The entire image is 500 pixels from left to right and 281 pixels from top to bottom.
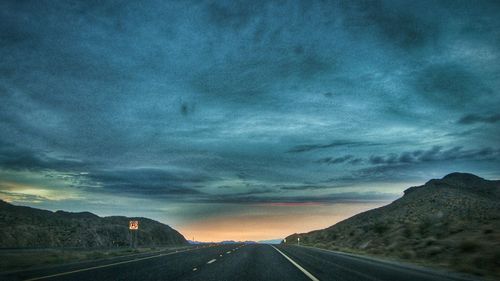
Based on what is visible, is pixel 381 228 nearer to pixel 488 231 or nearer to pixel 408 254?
pixel 408 254

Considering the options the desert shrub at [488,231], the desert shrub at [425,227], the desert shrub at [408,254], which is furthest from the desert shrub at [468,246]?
the desert shrub at [425,227]

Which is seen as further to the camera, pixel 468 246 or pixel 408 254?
pixel 408 254

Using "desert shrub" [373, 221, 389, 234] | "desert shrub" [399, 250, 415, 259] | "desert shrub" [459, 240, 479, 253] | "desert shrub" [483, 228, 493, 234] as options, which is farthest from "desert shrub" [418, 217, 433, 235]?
"desert shrub" [373, 221, 389, 234]

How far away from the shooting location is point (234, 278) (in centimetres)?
1198

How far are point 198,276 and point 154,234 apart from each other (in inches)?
4016

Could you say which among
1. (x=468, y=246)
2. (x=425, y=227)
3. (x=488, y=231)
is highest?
(x=425, y=227)

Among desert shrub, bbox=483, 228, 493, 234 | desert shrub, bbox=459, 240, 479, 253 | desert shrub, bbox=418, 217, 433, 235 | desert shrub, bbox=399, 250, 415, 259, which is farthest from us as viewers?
desert shrub, bbox=418, 217, 433, 235

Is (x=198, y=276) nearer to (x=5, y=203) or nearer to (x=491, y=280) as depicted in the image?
(x=491, y=280)

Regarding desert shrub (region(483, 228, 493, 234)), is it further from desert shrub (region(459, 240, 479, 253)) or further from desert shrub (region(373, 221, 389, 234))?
desert shrub (region(373, 221, 389, 234))

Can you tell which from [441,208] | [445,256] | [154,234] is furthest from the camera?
[154,234]

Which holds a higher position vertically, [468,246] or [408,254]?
[468,246]

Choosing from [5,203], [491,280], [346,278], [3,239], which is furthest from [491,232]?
[5,203]

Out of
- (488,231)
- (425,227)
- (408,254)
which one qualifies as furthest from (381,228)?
(488,231)

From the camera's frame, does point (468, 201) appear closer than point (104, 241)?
No
